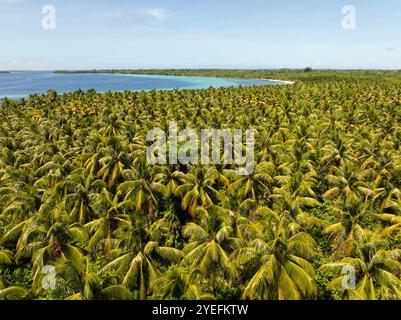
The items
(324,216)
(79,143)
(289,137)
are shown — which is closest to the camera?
(324,216)

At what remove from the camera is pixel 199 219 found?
30.8m

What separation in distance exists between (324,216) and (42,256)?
86.6ft

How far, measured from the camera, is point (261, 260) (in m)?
20.8

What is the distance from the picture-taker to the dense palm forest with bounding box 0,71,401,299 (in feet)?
67.2

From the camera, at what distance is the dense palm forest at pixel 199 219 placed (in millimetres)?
20469

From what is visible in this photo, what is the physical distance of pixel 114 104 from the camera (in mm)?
87625

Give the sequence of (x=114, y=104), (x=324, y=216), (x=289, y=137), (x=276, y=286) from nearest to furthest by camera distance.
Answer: (x=276, y=286)
(x=324, y=216)
(x=289, y=137)
(x=114, y=104)

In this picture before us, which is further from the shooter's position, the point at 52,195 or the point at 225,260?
the point at 52,195
